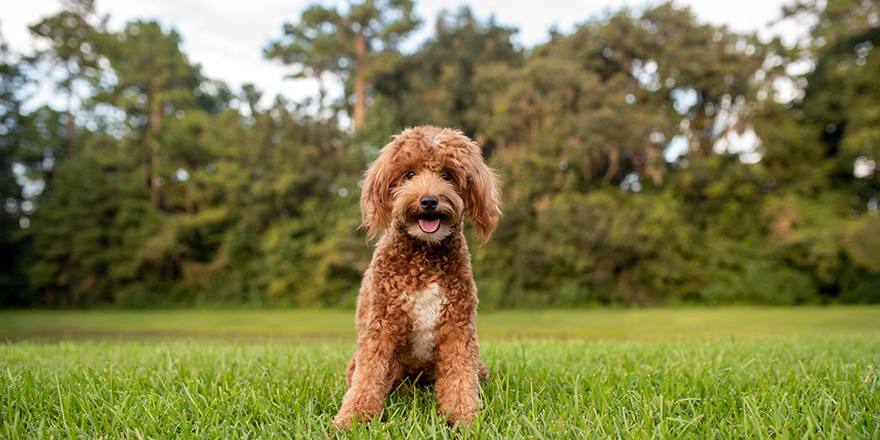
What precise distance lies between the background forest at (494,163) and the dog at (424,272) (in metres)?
14.9

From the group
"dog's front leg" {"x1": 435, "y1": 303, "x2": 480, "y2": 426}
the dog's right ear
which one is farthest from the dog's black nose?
"dog's front leg" {"x1": 435, "y1": 303, "x2": 480, "y2": 426}

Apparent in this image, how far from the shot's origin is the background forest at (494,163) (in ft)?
54.7

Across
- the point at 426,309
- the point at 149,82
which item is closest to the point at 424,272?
A: the point at 426,309

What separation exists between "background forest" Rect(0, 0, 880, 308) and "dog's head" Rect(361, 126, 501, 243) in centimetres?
1481

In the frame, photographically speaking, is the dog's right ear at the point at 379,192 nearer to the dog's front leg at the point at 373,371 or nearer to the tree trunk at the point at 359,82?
the dog's front leg at the point at 373,371

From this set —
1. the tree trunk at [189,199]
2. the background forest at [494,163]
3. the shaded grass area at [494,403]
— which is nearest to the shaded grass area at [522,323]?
the background forest at [494,163]

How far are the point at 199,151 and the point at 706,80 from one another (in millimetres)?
21602

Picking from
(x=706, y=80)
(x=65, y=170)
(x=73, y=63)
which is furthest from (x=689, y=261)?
(x=73, y=63)

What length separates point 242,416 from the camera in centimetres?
215

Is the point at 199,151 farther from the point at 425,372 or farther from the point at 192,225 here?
the point at 425,372

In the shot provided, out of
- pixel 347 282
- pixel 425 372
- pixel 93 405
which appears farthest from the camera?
pixel 347 282

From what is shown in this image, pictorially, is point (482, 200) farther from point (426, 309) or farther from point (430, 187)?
point (426, 309)

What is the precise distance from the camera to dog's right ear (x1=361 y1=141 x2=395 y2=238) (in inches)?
93.6

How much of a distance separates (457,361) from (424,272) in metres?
0.43
